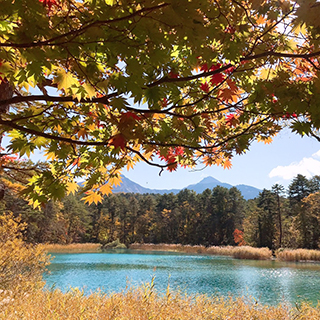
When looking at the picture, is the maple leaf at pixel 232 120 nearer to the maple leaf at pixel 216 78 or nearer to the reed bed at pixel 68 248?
the maple leaf at pixel 216 78

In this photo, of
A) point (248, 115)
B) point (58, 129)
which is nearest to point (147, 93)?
point (248, 115)

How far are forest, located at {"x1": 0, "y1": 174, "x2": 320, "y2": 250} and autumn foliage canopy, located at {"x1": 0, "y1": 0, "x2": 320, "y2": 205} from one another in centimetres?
2440

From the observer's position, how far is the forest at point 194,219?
3012 centimetres

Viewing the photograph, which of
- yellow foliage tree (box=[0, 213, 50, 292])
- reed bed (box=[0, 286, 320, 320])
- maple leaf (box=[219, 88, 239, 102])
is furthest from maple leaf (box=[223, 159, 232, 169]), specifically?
yellow foliage tree (box=[0, 213, 50, 292])

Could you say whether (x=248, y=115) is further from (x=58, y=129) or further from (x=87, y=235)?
(x=87, y=235)

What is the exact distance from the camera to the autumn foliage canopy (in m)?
1.10

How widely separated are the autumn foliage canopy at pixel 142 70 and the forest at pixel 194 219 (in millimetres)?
24401

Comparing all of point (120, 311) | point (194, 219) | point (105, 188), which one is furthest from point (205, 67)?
point (194, 219)

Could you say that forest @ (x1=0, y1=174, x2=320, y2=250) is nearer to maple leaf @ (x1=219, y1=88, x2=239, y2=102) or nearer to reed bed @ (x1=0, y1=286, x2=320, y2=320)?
reed bed @ (x1=0, y1=286, x2=320, y2=320)

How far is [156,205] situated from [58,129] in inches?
2321

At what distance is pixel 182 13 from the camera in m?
1.02

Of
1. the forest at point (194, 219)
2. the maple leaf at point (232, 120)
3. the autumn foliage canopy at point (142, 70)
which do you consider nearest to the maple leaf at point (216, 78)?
the autumn foliage canopy at point (142, 70)

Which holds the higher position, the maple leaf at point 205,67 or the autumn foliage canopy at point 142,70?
the maple leaf at point 205,67

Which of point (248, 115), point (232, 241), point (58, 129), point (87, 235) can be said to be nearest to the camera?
point (248, 115)
